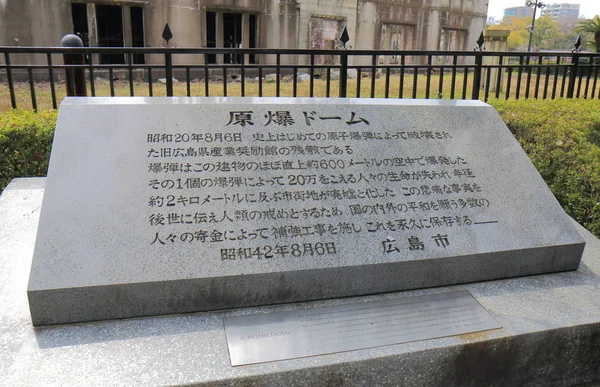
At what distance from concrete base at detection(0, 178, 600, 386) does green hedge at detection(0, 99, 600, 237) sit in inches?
48.3

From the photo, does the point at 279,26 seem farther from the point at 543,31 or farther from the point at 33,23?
the point at 543,31

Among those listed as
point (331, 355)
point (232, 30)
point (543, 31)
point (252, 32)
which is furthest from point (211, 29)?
point (543, 31)

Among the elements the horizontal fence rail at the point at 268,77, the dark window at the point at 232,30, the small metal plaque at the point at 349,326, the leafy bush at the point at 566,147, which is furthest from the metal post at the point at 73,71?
the dark window at the point at 232,30

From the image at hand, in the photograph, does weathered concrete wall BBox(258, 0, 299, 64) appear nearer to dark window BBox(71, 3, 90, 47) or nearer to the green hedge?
dark window BBox(71, 3, 90, 47)

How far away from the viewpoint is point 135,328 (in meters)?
2.38

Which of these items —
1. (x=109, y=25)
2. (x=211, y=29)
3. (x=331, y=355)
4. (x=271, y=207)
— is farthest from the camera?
(x=211, y=29)

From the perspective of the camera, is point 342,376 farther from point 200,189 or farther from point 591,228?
point 591,228

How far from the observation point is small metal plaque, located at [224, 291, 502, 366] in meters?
2.30

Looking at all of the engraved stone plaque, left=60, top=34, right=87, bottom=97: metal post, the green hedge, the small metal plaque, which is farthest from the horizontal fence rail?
the small metal plaque

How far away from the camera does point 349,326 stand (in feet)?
8.07

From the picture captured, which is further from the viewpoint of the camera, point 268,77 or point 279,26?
point 268,77

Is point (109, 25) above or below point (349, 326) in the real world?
above

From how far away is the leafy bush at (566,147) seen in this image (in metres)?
3.92

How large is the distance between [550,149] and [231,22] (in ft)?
45.6
